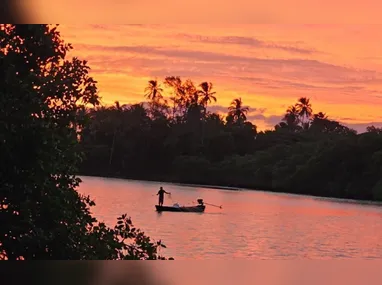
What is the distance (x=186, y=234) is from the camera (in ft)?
66.7

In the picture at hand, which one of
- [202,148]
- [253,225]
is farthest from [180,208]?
[202,148]

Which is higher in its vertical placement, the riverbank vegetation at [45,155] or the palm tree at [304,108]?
the palm tree at [304,108]

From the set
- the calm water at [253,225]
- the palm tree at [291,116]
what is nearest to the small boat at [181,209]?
the calm water at [253,225]

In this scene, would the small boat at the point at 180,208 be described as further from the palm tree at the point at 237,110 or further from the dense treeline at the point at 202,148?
the palm tree at the point at 237,110

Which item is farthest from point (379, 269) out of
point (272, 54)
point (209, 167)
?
point (209, 167)

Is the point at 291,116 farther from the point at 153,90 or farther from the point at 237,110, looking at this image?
the point at 153,90

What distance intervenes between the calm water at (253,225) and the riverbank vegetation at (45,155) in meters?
11.9

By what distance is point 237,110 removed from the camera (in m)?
51.9

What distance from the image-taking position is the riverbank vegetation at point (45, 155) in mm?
3506

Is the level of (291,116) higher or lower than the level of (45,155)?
higher

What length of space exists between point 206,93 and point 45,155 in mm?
44903

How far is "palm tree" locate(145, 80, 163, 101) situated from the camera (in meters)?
48.3

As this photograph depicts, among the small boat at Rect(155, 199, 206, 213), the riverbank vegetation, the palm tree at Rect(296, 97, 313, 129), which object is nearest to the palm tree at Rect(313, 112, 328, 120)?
the palm tree at Rect(296, 97, 313, 129)
